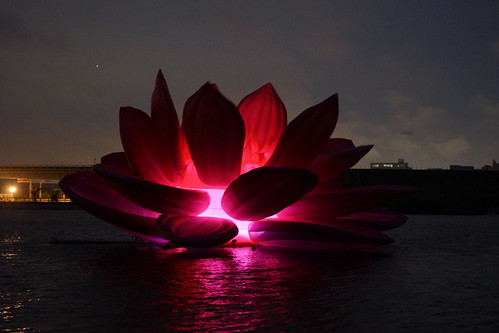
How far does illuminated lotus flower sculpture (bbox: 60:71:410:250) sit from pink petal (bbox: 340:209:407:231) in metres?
0.02

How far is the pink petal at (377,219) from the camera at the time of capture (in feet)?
36.3

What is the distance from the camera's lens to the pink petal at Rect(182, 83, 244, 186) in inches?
349

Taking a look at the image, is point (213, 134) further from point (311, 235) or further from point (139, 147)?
point (311, 235)

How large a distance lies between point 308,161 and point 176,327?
520 cm

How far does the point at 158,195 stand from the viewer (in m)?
9.09

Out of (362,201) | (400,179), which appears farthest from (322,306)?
(400,179)

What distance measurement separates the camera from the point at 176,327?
4.61 m

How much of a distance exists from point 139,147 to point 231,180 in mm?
1468

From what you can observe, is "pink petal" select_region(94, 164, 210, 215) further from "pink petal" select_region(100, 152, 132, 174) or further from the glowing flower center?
"pink petal" select_region(100, 152, 132, 174)

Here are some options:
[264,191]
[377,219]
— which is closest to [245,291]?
[264,191]

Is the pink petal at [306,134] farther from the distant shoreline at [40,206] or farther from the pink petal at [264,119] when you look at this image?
the distant shoreline at [40,206]

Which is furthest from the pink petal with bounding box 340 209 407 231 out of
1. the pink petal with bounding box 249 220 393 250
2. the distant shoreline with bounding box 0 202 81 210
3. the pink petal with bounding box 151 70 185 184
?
the distant shoreline with bounding box 0 202 81 210

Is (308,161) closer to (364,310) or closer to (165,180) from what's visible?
(165,180)

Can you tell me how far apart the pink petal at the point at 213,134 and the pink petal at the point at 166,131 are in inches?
18.2
